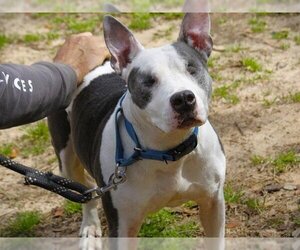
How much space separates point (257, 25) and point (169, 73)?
3.97 meters

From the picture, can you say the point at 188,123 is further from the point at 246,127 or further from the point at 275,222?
the point at 246,127

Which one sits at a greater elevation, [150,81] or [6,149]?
[150,81]

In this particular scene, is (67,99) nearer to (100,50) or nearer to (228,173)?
(100,50)

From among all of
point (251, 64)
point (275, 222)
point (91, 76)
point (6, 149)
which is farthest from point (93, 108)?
point (251, 64)

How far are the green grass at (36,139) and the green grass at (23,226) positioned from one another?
88cm

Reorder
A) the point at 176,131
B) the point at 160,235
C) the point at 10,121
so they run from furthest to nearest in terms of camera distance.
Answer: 1. the point at 160,235
2. the point at 10,121
3. the point at 176,131

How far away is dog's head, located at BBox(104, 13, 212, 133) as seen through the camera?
3.14 m

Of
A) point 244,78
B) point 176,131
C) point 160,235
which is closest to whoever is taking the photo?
point 176,131

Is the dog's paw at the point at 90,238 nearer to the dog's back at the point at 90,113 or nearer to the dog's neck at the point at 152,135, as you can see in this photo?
the dog's back at the point at 90,113

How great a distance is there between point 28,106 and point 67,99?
501 millimetres

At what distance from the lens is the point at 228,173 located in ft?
16.3

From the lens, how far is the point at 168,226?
15.2 ft

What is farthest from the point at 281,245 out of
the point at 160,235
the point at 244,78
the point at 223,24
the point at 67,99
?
the point at 223,24

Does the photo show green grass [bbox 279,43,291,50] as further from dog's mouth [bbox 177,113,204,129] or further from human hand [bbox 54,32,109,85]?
dog's mouth [bbox 177,113,204,129]
